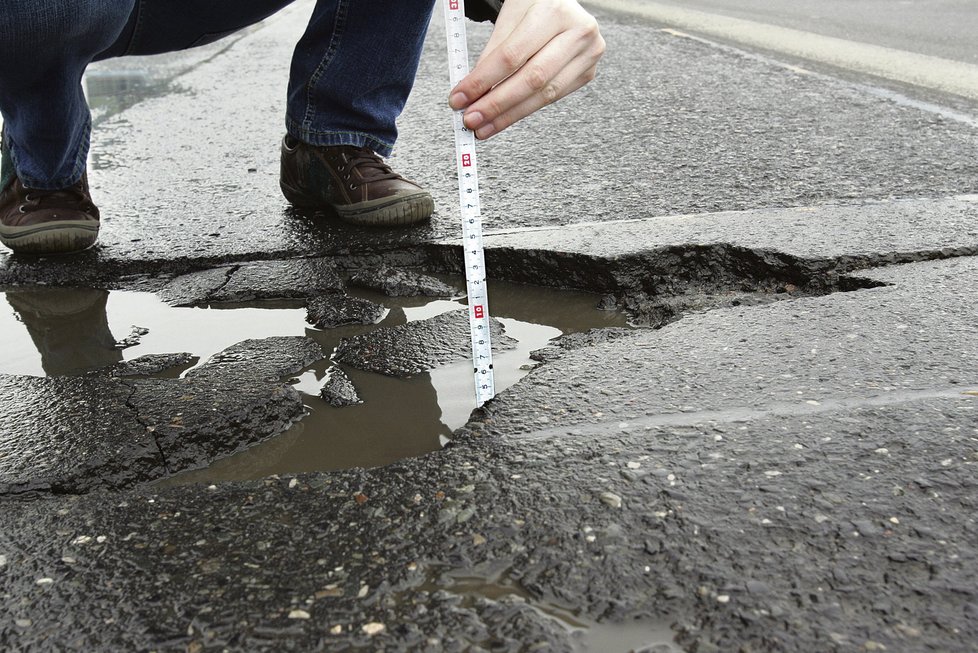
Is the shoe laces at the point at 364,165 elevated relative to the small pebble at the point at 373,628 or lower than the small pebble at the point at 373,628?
elevated

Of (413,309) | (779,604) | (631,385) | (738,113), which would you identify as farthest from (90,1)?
(738,113)

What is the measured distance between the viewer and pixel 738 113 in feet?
14.1

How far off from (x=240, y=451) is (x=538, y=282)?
1086 millimetres

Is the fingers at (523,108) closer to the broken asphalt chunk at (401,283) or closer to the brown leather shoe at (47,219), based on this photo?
the broken asphalt chunk at (401,283)

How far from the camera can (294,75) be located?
9.32 ft

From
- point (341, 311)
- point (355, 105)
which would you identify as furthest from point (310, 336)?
point (355, 105)

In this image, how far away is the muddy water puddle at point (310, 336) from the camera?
1.78 metres

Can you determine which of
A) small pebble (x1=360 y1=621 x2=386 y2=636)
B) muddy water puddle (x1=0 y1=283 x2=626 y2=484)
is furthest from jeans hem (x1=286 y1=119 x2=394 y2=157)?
small pebble (x1=360 y1=621 x2=386 y2=636)

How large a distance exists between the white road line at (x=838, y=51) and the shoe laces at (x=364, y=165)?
11.1 ft

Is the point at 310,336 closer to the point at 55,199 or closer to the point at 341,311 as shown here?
the point at 341,311

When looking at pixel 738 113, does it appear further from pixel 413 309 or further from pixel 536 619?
pixel 536 619

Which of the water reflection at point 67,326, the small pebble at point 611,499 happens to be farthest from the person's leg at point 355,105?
the small pebble at point 611,499

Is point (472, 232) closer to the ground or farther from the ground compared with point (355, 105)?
closer to the ground

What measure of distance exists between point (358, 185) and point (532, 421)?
4.53 ft
